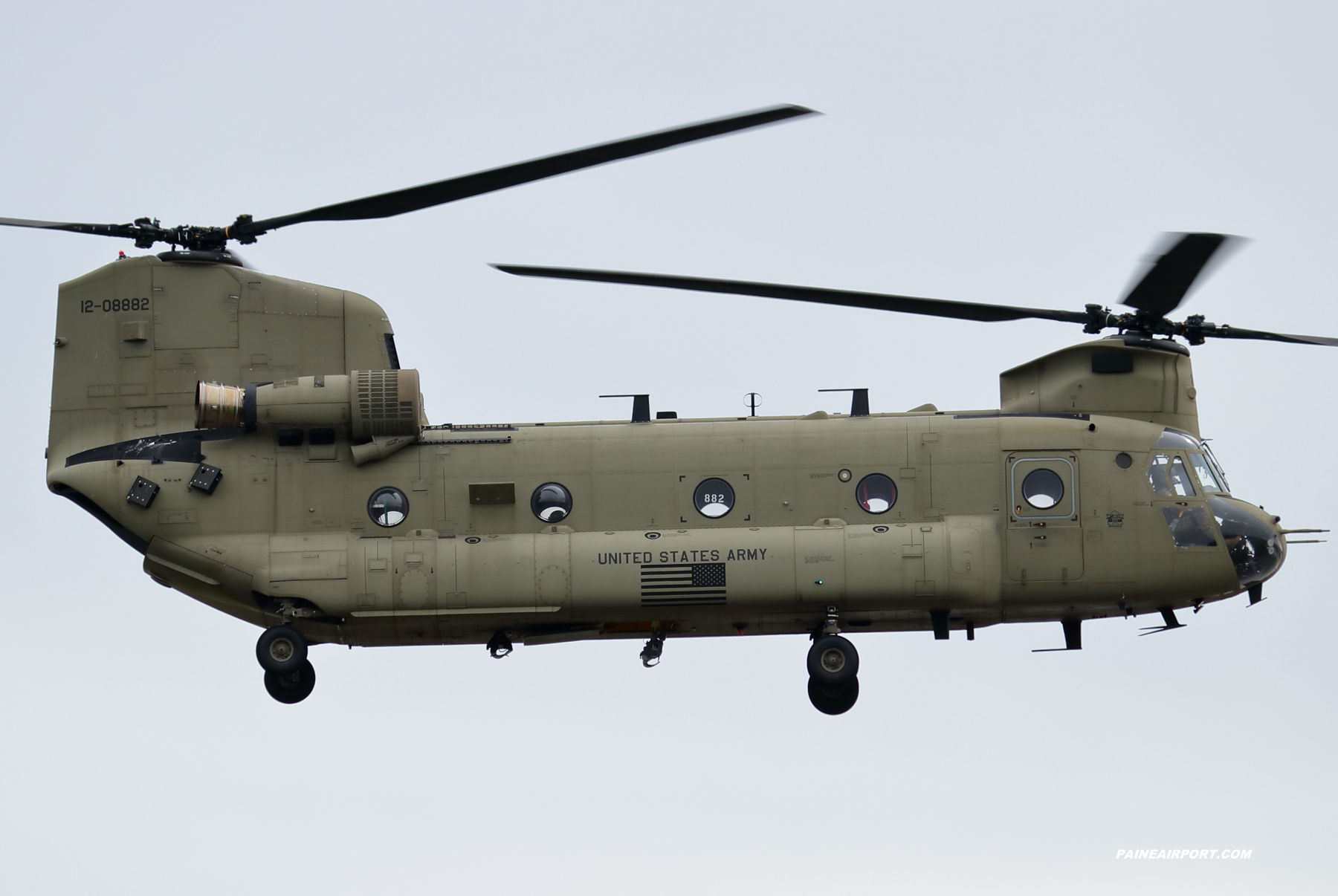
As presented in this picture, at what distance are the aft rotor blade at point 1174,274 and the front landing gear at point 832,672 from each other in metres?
6.38

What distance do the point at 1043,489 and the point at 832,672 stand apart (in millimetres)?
3929

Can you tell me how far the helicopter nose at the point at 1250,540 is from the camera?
25859mm

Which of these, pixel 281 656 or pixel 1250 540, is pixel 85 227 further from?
pixel 1250 540

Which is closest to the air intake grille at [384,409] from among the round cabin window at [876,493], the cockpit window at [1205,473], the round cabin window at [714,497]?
the round cabin window at [714,497]

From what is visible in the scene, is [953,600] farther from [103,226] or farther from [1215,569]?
[103,226]

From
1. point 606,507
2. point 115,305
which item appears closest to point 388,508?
point 606,507

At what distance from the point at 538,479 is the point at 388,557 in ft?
7.69

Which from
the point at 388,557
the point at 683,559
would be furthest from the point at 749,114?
the point at 388,557

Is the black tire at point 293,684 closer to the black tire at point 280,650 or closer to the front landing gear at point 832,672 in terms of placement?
the black tire at point 280,650

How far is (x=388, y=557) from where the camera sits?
25641 mm

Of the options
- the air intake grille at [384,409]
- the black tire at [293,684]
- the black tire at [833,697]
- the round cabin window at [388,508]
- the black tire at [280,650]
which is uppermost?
the air intake grille at [384,409]

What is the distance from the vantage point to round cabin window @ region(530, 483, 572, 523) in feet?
85.2

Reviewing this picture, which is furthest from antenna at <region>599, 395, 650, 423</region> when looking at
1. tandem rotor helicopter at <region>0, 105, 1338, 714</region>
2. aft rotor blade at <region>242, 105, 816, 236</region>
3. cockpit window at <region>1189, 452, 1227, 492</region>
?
cockpit window at <region>1189, 452, 1227, 492</region>

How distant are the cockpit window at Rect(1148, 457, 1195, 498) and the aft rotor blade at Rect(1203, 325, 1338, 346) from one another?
202 centimetres
